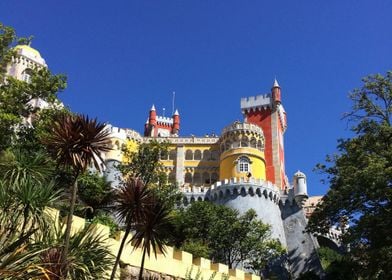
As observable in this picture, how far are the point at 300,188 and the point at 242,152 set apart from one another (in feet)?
28.1

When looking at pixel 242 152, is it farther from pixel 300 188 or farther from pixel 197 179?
pixel 197 179

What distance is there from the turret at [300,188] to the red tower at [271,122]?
25.5 feet

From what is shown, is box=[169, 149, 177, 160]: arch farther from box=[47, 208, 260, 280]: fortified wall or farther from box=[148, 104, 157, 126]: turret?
box=[47, 208, 260, 280]: fortified wall

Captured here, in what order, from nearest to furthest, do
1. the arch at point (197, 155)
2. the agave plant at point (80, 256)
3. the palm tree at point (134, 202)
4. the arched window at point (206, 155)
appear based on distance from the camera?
1. the agave plant at point (80, 256)
2. the palm tree at point (134, 202)
3. the arched window at point (206, 155)
4. the arch at point (197, 155)

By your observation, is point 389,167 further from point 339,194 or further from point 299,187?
point 299,187

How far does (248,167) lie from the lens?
198 feet

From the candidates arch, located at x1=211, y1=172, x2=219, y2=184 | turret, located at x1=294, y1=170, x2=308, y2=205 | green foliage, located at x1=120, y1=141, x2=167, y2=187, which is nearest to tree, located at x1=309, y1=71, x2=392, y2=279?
green foliage, located at x1=120, y1=141, x2=167, y2=187

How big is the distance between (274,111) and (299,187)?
17291 mm

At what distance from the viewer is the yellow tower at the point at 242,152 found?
199ft

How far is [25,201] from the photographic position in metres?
15.2

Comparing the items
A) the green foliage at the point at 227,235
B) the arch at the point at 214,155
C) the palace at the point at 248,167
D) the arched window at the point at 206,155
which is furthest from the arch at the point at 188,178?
the green foliage at the point at 227,235

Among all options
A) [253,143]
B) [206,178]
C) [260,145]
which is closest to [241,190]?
[253,143]

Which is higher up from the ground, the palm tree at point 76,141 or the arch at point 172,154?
the arch at point 172,154

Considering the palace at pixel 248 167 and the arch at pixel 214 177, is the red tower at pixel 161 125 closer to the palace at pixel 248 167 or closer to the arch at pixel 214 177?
the palace at pixel 248 167
